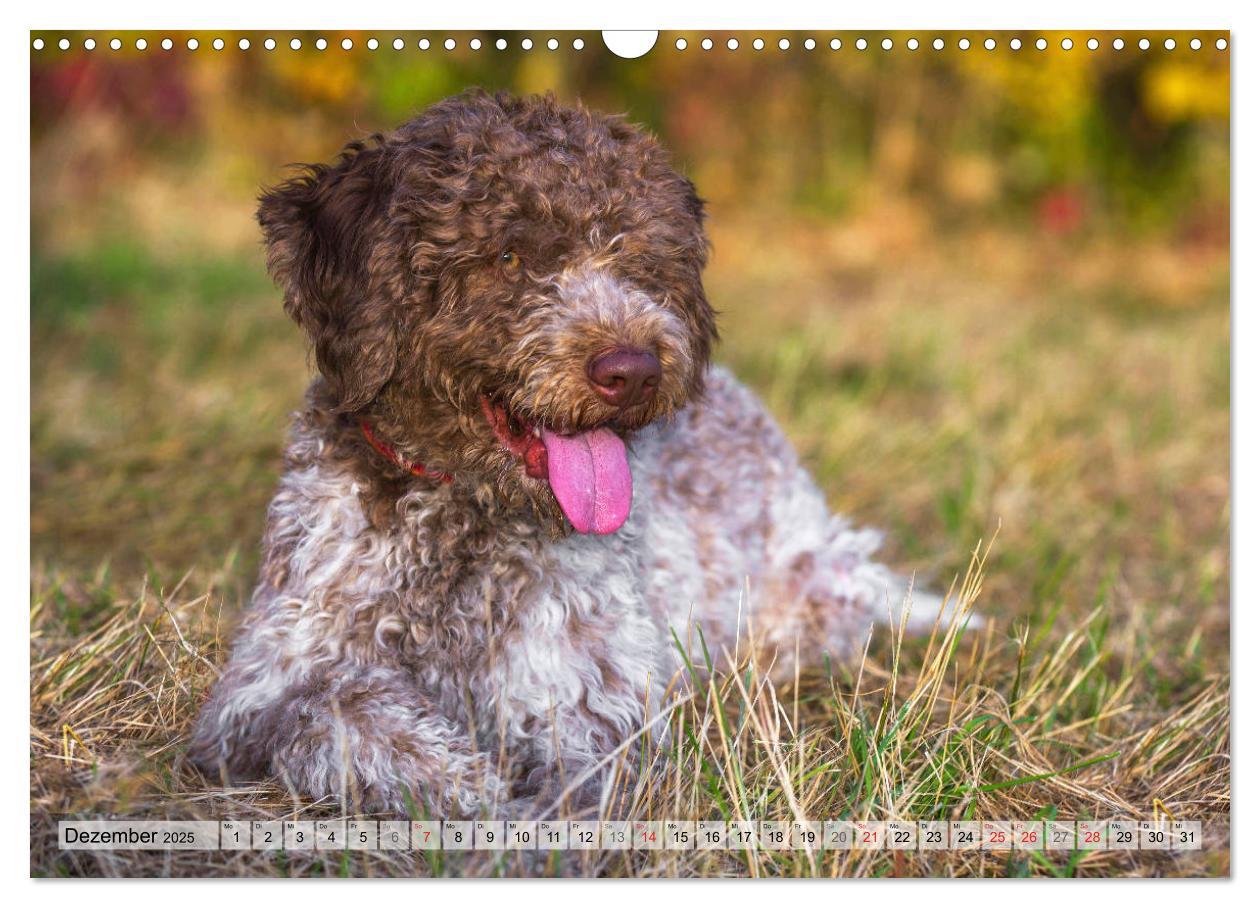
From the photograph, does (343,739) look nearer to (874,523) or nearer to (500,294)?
(500,294)

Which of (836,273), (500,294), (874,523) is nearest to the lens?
(500,294)

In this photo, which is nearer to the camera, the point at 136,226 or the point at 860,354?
the point at 136,226

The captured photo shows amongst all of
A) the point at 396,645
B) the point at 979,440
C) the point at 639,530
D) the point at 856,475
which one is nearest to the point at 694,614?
the point at 639,530

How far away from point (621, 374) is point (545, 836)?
1190 millimetres

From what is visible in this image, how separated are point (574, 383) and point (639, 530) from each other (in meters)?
0.89

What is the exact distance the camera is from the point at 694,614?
4836 mm

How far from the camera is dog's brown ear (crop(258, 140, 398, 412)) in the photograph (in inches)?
147

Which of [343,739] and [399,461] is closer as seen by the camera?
[343,739]

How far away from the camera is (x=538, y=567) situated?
3924 millimetres

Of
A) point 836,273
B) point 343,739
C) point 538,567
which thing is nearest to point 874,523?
point 538,567

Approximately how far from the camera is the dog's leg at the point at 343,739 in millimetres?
3562

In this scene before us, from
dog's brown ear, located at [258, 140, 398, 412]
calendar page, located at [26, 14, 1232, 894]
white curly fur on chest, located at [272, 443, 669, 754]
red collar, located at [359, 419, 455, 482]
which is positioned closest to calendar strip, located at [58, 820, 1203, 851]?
calendar page, located at [26, 14, 1232, 894]
